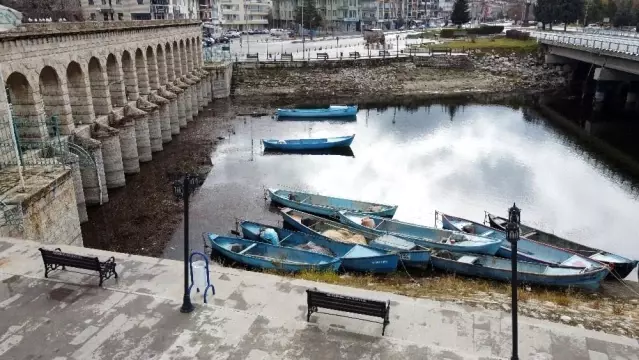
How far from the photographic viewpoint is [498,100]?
6562cm

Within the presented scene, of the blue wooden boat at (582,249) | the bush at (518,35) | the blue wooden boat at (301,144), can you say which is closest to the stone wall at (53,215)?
the blue wooden boat at (582,249)

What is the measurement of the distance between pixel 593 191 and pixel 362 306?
27149 mm

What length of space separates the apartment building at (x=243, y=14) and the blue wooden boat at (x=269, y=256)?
12641cm

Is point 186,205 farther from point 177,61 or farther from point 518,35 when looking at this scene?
point 518,35

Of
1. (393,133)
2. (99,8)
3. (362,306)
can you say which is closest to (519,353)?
(362,306)

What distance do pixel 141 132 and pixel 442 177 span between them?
2153cm

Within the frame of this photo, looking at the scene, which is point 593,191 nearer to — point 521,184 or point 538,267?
point 521,184

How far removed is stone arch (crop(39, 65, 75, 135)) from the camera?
1046 inches

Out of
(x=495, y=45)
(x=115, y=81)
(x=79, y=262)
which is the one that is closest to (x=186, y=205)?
(x=79, y=262)

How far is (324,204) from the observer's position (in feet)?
92.3

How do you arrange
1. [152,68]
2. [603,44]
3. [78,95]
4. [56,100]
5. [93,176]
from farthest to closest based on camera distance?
[603,44] → [152,68] → [78,95] → [93,176] → [56,100]

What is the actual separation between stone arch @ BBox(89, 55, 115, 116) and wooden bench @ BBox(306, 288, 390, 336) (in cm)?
2599

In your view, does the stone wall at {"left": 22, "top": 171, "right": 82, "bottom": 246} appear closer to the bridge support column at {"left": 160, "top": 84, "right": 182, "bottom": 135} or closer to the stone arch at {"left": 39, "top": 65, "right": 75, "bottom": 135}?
the stone arch at {"left": 39, "top": 65, "right": 75, "bottom": 135}

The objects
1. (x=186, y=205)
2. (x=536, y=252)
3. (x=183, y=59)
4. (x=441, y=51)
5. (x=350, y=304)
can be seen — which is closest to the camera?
(x=350, y=304)
